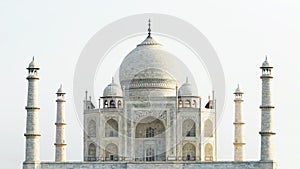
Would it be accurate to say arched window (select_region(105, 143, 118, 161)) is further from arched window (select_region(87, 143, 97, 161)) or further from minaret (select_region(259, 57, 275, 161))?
minaret (select_region(259, 57, 275, 161))

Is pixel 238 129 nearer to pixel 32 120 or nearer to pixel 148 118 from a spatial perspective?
pixel 148 118

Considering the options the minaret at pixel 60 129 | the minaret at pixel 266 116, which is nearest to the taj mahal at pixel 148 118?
the minaret at pixel 60 129

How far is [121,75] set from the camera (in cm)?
5862

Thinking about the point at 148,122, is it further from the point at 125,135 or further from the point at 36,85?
the point at 36,85

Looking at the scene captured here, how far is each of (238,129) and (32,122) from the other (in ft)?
42.4

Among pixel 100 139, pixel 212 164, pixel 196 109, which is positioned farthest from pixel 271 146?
pixel 100 139

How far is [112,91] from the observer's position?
187ft

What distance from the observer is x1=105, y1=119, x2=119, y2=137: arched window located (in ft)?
186

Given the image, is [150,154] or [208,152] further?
[208,152]

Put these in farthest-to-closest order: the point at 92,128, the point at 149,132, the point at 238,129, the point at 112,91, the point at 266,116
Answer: the point at 238,129 → the point at 92,128 → the point at 112,91 → the point at 149,132 → the point at 266,116

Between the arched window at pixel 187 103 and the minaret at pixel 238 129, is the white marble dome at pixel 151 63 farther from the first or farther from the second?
the minaret at pixel 238 129

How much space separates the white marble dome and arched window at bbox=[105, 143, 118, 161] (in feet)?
12.7

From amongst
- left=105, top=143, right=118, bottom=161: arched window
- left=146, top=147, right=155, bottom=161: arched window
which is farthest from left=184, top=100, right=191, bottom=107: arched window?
left=105, top=143, right=118, bottom=161: arched window

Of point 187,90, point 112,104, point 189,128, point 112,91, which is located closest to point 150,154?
point 189,128
